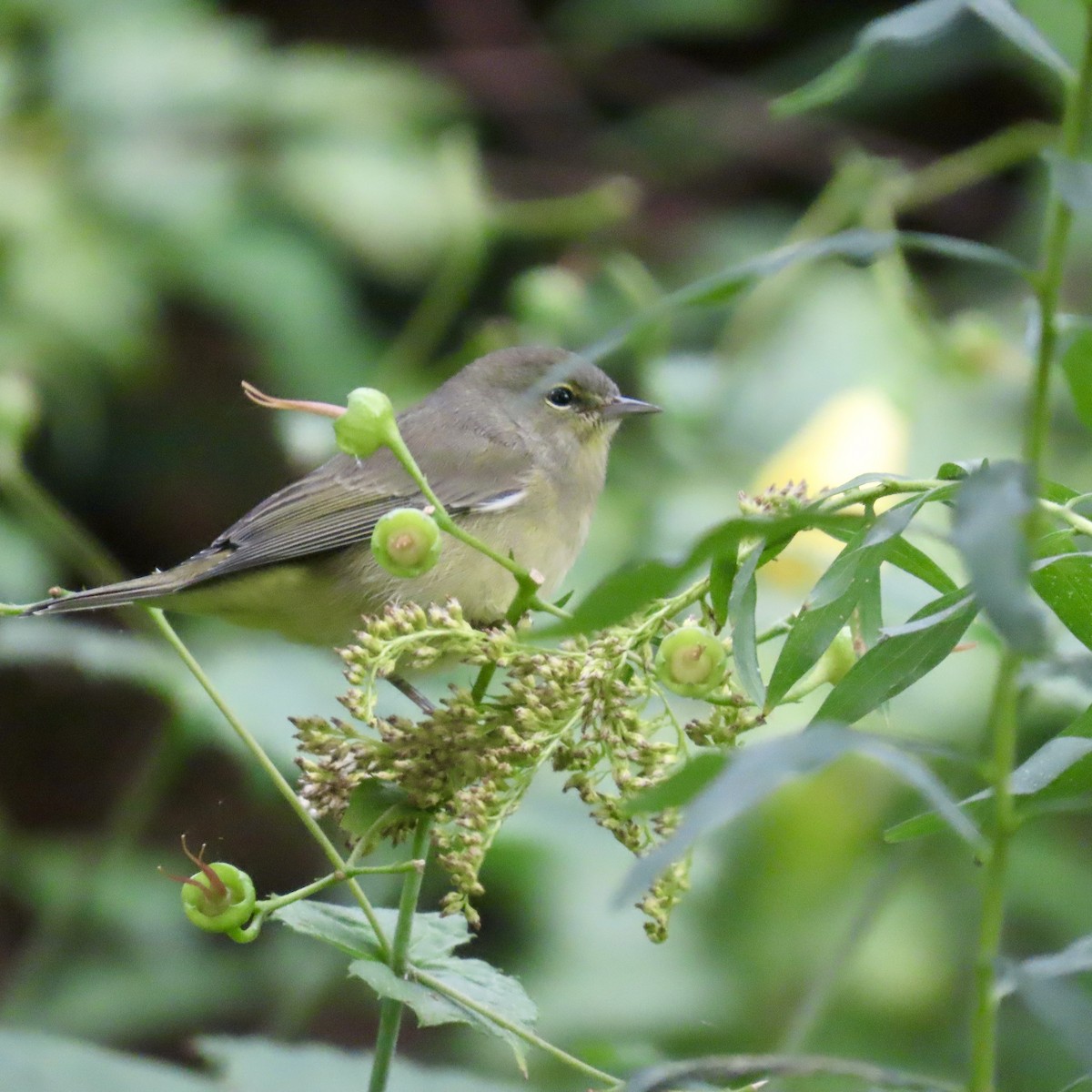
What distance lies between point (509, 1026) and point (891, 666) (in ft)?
1.62

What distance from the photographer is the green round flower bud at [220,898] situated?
1.28 m

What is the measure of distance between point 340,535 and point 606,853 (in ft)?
3.66

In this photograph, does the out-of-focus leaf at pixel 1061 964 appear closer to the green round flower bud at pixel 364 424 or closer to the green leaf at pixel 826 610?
the green leaf at pixel 826 610

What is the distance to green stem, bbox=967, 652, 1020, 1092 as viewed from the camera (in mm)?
843

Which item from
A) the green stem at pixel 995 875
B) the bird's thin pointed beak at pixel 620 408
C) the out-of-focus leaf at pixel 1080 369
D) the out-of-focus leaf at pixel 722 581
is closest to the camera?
the green stem at pixel 995 875

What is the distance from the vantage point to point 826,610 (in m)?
1.16

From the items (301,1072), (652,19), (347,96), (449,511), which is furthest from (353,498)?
(652,19)

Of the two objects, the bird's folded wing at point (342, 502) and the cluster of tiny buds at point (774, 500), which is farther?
the bird's folded wing at point (342, 502)

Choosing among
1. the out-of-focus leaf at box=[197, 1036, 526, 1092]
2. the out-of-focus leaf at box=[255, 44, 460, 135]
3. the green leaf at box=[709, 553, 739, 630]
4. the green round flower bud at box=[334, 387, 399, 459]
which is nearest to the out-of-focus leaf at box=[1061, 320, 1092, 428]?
the green leaf at box=[709, 553, 739, 630]

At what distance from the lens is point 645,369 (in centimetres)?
359

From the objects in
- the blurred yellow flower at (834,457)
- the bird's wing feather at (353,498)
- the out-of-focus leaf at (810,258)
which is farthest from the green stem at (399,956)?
the blurred yellow flower at (834,457)

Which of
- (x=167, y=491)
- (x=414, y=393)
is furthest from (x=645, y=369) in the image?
(x=167, y=491)

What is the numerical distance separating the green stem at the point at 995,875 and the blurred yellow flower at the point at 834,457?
1.85m

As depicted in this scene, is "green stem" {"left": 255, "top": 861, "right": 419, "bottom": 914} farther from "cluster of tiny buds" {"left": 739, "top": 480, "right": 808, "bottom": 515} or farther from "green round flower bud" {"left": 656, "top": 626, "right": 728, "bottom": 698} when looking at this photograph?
"cluster of tiny buds" {"left": 739, "top": 480, "right": 808, "bottom": 515}
